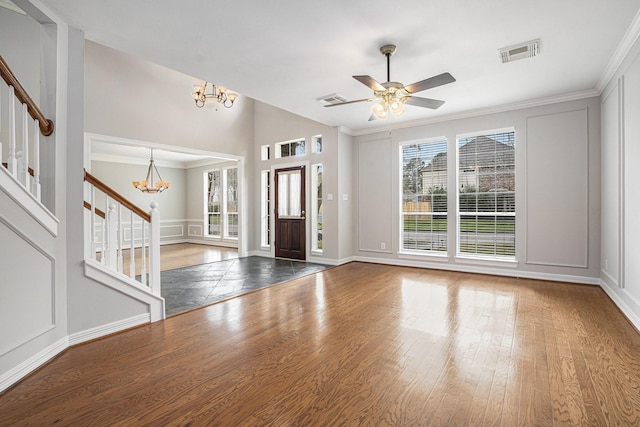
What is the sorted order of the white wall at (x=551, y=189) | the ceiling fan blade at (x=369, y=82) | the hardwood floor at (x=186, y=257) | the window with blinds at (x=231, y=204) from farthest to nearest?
the window with blinds at (x=231, y=204) < the hardwood floor at (x=186, y=257) < the white wall at (x=551, y=189) < the ceiling fan blade at (x=369, y=82)

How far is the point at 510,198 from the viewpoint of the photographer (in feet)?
17.0

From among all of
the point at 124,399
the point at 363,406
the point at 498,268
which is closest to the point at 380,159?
the point at 498,268

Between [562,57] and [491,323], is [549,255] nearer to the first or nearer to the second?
A: [491,323]

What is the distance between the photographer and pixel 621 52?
333cm

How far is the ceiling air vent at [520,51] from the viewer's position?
10.5 ft

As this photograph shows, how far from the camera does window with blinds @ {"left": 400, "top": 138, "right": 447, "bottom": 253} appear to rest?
19.2 ft

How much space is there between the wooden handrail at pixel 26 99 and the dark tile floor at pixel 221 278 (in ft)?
6.89

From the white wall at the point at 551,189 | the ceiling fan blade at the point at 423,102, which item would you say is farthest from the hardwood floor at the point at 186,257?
the ceiling fan blade at the point at 423,102

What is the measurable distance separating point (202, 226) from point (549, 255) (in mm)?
9158

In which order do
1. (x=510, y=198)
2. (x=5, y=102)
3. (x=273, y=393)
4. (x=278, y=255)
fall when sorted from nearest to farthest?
(x=273, y=393) < (x=5, y=102) < (x=510, y=198) < (x=278, y=255)

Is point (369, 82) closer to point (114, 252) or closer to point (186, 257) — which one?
point (114, 252)

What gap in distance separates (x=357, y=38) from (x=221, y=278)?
4.04 m

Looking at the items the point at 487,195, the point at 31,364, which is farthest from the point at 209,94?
the point at 487,195

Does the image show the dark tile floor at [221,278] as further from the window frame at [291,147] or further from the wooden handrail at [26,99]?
the window frame at [291,147]
